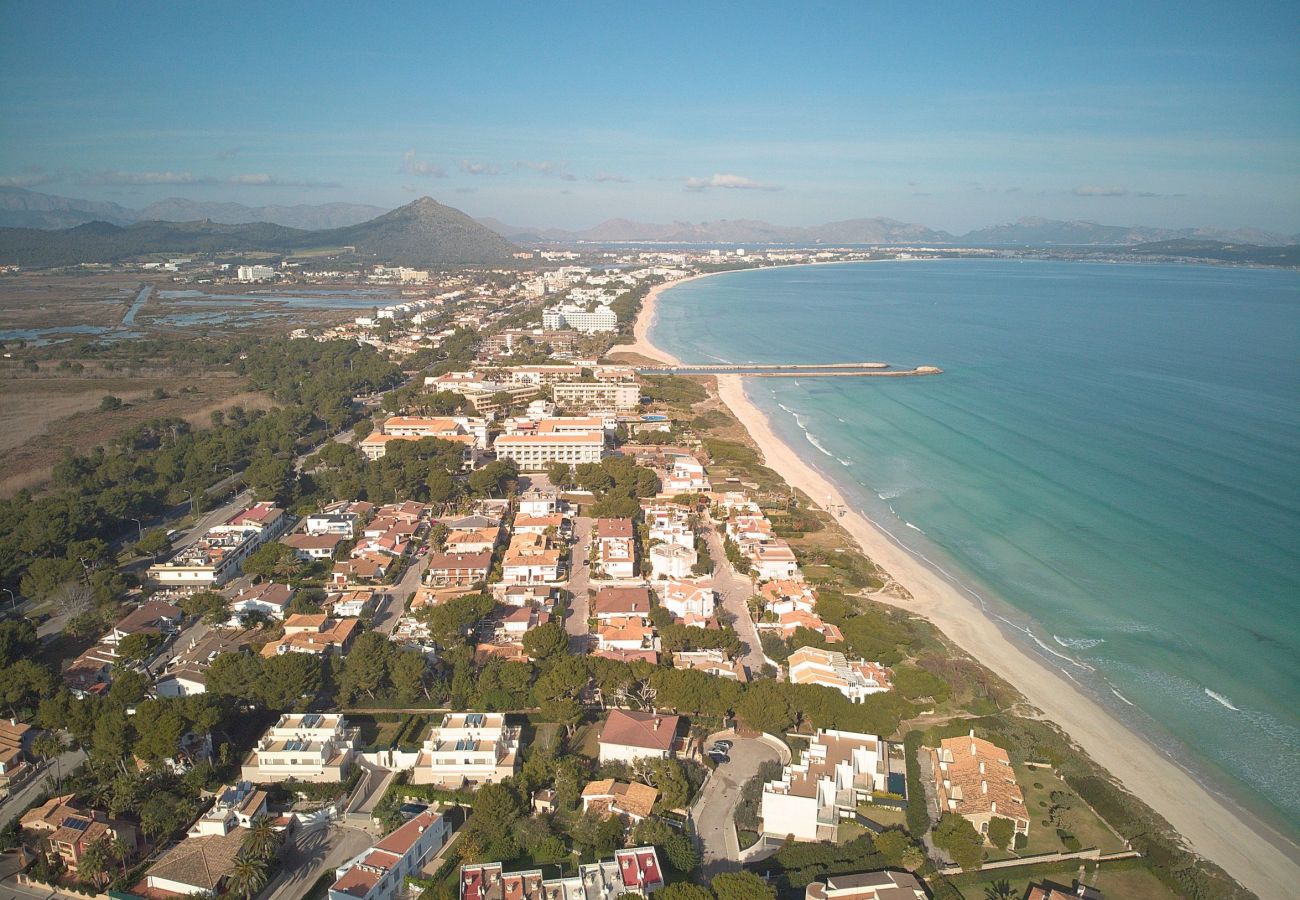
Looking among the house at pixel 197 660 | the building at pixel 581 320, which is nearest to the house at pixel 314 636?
the house at pixel 197 660

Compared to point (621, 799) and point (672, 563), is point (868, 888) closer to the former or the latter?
point (621, 799)

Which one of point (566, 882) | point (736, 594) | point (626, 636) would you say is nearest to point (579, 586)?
point (626, 636)

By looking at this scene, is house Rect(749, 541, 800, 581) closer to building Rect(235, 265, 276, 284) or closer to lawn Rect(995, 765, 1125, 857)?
lawn Rect(995, 765, 1125, 857)

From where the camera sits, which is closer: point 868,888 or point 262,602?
point 868,888

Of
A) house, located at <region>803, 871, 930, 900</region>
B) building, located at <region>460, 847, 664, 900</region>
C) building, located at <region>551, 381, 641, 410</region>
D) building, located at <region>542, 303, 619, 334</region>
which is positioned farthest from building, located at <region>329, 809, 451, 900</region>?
building, located at <region>542, 303, 619, 334</region>

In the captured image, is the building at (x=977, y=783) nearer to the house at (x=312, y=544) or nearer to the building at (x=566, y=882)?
the building at (x=566, y=882)

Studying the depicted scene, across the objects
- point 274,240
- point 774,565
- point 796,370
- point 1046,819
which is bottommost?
point 1046,819

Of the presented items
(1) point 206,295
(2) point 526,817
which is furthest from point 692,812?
(1) point 206,295
